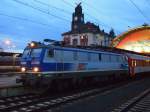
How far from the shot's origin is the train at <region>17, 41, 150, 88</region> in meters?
20.2

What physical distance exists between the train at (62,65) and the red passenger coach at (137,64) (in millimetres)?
7282

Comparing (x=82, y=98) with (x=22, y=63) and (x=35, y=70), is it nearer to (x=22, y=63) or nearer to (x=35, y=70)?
(x=35, y=70)

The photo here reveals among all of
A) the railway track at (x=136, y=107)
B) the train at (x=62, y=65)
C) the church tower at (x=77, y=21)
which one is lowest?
the railway track at (x=136, y=107)

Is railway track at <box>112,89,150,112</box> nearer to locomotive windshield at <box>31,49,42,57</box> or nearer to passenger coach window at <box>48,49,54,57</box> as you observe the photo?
passenger coach window at <box>48,49,54,57</box>

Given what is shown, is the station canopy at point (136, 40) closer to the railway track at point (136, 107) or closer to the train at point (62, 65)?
the train at point (62, 65)

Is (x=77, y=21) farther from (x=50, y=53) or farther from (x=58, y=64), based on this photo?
(x=50, y=53)

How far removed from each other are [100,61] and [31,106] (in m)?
13.5

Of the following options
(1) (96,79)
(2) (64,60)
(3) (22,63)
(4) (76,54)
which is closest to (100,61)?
(1) (96,79)

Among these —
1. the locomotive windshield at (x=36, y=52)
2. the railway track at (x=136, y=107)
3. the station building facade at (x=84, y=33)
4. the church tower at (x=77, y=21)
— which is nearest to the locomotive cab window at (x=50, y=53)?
the locomotive windshield at (x=36, y=52)

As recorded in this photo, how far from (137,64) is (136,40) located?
37317mm

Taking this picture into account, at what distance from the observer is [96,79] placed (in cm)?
2800

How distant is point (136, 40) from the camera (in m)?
78.1

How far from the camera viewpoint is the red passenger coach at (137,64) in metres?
38.0

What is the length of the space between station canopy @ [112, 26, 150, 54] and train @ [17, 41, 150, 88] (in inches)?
1801
